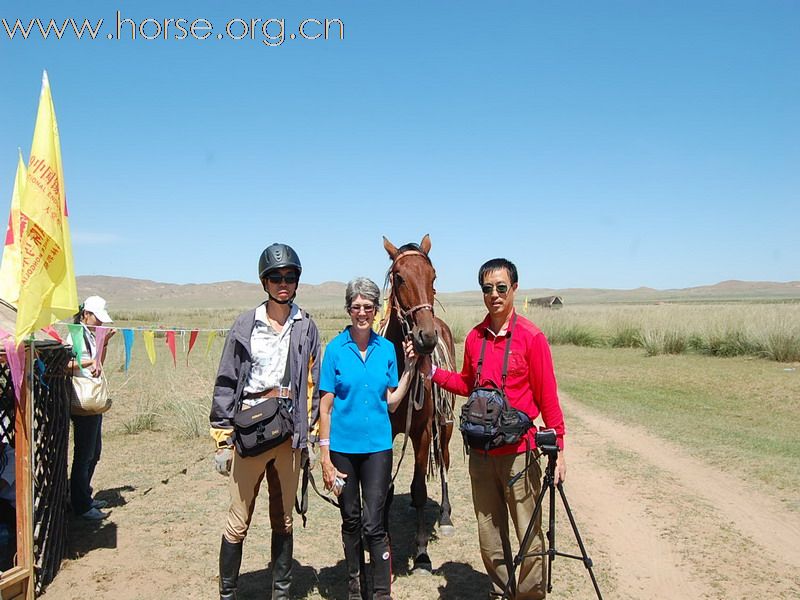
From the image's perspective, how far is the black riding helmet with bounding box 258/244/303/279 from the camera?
344 cm

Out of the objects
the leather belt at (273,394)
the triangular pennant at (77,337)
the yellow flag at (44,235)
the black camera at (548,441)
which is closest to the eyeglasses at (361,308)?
the leather belt at (273,394)

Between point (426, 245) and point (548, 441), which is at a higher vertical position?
point (426, 245)

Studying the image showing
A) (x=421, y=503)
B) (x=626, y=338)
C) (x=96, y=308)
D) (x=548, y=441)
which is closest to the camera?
(x=548, y=441)

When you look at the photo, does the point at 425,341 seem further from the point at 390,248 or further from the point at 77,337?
the point at 77,337

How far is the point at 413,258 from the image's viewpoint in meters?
4.05

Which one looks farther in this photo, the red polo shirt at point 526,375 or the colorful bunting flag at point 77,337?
Answer: the colorful bunting flag at point 77,337

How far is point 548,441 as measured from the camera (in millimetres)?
3035

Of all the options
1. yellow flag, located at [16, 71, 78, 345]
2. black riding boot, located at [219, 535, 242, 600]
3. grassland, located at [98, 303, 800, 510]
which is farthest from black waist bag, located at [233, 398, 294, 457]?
grassland, located at [98, 303, 800, 510]

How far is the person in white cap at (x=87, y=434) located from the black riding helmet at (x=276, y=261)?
2261mm

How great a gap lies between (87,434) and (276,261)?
2.83 meters

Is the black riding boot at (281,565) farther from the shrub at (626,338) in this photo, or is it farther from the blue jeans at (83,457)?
the shrub at (626,338)

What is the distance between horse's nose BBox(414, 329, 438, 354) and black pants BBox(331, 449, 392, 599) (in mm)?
638

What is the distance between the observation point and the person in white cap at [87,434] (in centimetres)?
497

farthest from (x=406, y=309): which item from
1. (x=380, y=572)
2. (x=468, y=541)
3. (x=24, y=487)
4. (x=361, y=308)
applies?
(x=24, y=487)
